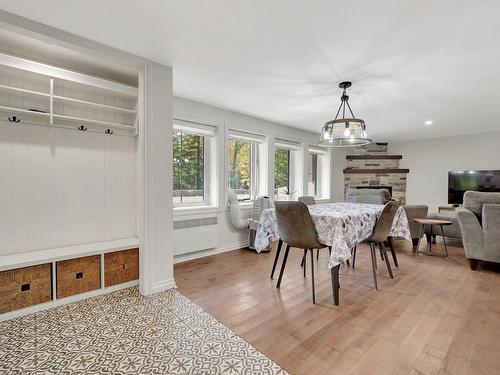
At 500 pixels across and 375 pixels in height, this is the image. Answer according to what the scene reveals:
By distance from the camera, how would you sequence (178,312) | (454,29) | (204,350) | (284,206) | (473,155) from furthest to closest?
(473,155)
(284,206)
(178,312)
(454,29)
(204,350)

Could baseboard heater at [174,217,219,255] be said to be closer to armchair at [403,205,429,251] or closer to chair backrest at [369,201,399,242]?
chair backrest at [369,201,399,242]

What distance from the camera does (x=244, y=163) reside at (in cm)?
456

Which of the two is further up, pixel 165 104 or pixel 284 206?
pixel 165 104

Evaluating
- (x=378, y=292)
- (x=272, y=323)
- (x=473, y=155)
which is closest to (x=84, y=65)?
(x=272, y=323)

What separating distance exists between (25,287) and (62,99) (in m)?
1.64

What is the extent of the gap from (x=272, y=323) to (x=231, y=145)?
2.95 metres

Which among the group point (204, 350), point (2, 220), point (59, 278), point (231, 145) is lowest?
point (204, 350)

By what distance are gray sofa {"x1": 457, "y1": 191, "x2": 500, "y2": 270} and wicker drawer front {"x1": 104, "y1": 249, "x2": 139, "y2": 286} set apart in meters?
3.90

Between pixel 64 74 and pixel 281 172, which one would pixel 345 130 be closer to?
pixel 281 172

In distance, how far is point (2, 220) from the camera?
7.27 ft

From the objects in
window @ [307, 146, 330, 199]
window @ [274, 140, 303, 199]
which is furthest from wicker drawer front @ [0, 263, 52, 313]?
window @ [307, 146, 330, 199]

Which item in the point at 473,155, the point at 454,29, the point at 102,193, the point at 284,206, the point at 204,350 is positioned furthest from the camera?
the point at 473,155

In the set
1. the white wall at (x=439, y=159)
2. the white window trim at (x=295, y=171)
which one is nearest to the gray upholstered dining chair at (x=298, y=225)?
the white window trim at (x=295, y=171)

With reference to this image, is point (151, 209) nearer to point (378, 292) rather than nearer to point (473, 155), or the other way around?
point (378, 292)
